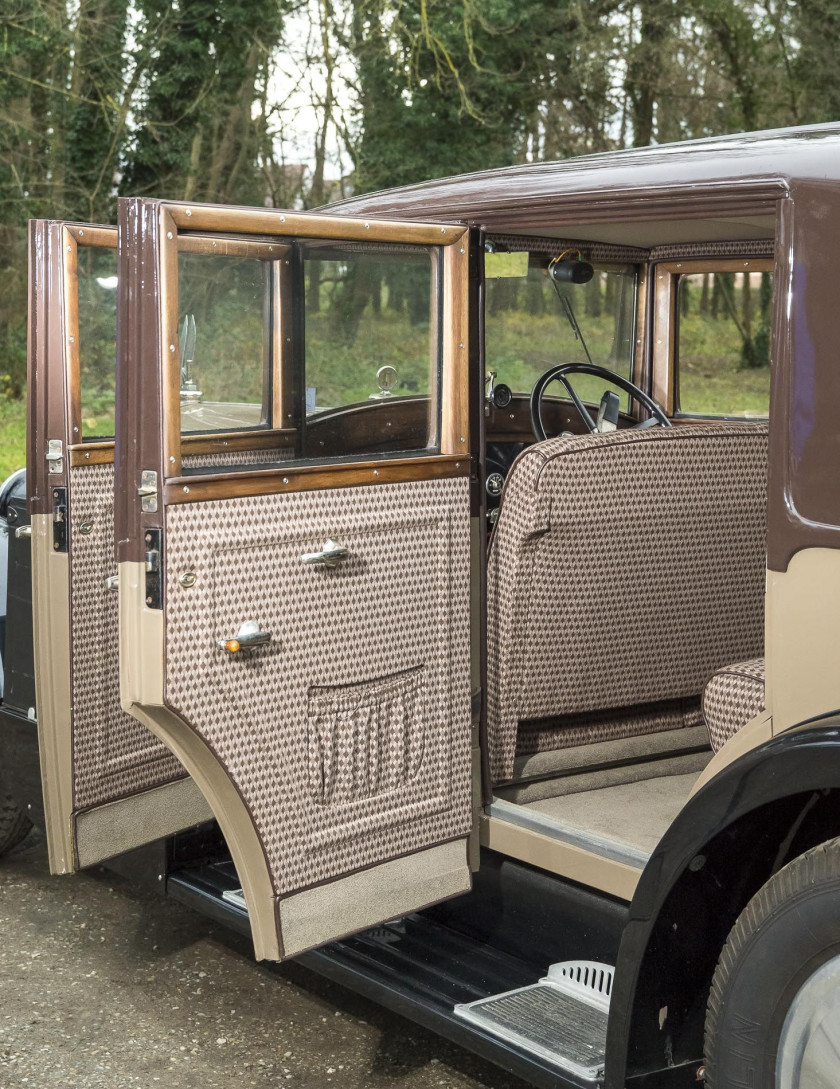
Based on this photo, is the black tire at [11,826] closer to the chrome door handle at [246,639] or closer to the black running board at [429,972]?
the black running board at [429,972]

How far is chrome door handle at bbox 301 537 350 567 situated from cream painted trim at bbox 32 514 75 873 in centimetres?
86

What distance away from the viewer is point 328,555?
2.63 m

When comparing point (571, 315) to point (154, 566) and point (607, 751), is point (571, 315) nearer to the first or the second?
point (607, 751)

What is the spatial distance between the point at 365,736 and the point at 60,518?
3.18 feet

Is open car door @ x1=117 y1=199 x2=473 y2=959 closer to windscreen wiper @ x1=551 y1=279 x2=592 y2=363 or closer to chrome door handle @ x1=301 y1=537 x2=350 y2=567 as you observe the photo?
chrome door handle @ x1=301 y1=537 x2=350 y2=567

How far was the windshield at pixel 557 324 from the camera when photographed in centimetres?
355

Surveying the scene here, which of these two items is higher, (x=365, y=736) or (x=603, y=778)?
(x=365, y=736)

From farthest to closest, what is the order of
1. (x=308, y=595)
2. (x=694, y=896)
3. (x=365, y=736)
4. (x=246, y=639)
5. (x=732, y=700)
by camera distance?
1. (x=365, y=736)
2. (x=308, y=595)
3. (x=246, y=639)
4. (x=732, y=700)
5. (x=694, y=896)

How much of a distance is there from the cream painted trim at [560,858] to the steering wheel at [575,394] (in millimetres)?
1090

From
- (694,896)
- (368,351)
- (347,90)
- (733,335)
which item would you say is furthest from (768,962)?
(733,335)


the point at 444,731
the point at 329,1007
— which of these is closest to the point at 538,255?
the point at 444,731

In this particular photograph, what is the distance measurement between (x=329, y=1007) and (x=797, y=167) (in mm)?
2333

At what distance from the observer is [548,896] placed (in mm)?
2803

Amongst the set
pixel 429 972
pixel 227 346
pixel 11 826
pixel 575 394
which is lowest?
pixel 11 826
